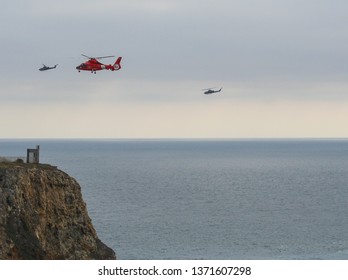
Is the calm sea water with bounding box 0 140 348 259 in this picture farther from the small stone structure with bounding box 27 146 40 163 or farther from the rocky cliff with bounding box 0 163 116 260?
the small stone structure with bounding box 27 146 40 163

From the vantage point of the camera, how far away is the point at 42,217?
186ft

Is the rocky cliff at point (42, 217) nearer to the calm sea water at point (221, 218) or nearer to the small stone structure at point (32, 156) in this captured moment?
the small stone structure at point (32, 156)

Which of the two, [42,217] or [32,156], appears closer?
[42,217]

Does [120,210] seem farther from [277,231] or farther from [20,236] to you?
[20,236]

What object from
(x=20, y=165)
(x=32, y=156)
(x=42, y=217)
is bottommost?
(x=42, y=217)

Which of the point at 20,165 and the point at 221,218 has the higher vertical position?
the point at 20,165

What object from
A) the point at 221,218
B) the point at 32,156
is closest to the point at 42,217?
the point at 32,156

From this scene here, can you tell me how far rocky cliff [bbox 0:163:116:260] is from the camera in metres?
53.7

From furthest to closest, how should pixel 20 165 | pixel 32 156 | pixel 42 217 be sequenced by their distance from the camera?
pixel 32 156 < pixel 20 165 < pixel 42 217

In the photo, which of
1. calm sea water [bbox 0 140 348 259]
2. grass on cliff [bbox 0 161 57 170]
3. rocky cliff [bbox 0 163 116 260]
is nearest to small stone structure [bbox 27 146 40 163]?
grass on cliff [bbox 0 161 57 170]

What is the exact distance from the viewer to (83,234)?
2356 inches

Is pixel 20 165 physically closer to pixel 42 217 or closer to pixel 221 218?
pixel 42 217

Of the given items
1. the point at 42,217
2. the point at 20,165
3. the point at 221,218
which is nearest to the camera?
the point at 42,217

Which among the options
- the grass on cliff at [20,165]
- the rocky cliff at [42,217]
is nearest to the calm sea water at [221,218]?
the rocky cliff at [42,217]
